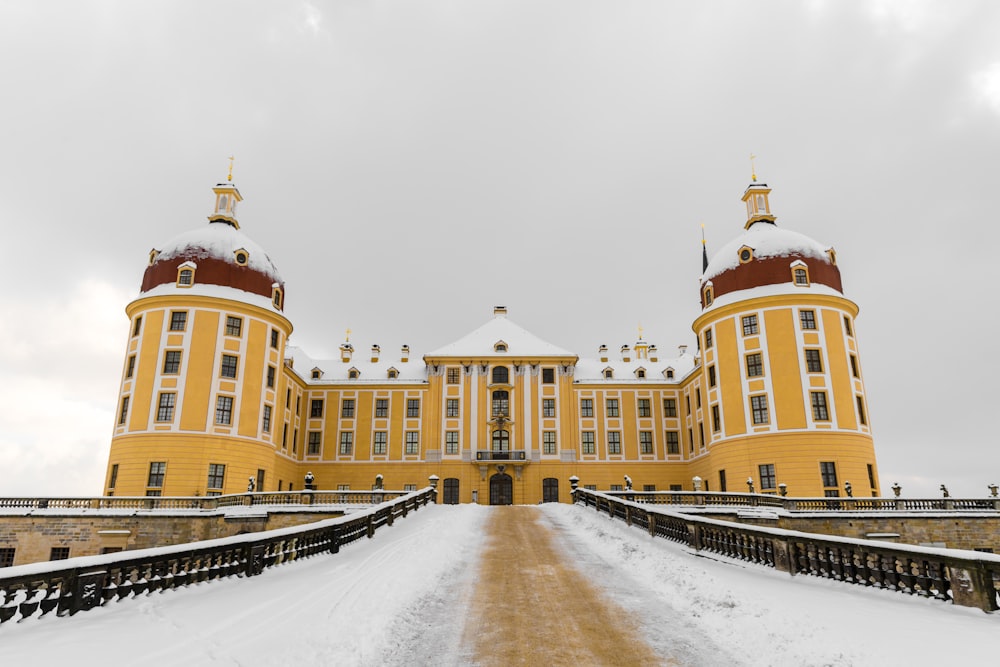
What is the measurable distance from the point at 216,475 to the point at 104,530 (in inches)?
249

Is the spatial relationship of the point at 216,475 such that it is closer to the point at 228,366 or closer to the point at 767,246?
the point at 228,366

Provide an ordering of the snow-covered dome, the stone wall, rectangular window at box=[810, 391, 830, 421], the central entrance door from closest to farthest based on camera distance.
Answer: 1. the stone wall
2. rectangular window at box=[810, 391, 830, 421]
3. the snow-covered dome
4. the central entrance door

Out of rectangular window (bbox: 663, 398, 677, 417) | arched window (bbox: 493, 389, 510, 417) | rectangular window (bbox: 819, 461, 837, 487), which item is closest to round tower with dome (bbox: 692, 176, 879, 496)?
rectangular window (bbox: 819, 461, 837, 487)

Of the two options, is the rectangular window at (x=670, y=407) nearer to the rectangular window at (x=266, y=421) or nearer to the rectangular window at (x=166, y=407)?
the rectangular window at (x=266, y=421)

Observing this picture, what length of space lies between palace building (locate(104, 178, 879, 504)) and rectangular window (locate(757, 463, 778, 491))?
0.08 meters

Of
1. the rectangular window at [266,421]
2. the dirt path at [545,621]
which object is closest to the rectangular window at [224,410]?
the rectangular window at [266,421]

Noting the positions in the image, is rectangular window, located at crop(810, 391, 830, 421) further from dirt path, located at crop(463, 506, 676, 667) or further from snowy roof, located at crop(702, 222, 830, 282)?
dirt path, located at crop(463, 506, 676, 667)

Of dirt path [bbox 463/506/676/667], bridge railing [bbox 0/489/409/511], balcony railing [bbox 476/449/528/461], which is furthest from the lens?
A: balcony railing [bbox 476/449/528/461]

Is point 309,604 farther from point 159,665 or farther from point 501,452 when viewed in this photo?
point 501,452

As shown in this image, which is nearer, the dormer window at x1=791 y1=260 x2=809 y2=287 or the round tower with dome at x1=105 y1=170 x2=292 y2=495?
the round tower with dome at x1=105 y1=170 x2=292 y2=495

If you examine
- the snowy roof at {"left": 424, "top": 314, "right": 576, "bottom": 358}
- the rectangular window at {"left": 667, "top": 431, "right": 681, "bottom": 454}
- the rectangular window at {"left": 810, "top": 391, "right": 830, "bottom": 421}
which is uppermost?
the snowy roof at {"left": 424, "top": 314, "right": 576, "bottom": 358}

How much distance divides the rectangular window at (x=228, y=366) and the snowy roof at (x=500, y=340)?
17.4 meters

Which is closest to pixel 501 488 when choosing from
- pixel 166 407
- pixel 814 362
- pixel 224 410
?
pixel 224 410

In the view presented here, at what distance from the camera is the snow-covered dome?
129ft
